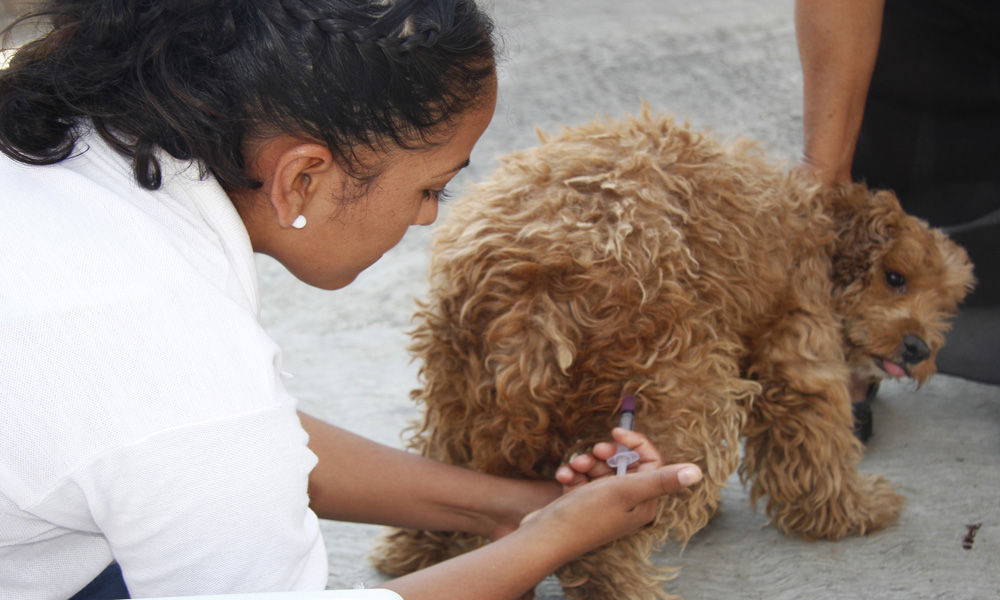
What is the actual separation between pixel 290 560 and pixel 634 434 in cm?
85

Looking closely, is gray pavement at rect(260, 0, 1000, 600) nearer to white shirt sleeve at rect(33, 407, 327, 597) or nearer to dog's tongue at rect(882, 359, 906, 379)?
dog's tongue at rect(882, 359, 906, 379)

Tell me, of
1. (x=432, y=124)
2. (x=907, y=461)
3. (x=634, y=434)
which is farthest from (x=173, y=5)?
(x=907, y=461)

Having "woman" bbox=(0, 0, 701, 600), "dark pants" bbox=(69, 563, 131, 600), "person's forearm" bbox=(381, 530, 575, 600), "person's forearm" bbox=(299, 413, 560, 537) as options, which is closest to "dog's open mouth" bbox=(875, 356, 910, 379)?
"person's forearm" bbox=(299, 413, 560, 537)

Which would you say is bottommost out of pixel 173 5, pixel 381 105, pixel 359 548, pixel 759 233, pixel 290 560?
pixel 359 548

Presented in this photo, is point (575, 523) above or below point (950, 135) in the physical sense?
below

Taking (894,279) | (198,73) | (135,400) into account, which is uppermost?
(198,73)

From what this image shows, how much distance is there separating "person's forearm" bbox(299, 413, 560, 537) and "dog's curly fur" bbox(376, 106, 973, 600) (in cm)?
7

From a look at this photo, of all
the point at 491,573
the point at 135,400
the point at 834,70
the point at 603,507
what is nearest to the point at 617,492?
the point at 603,507

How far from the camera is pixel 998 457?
112 inches

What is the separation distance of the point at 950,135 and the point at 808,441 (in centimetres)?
147

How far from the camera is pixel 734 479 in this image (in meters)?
2.99

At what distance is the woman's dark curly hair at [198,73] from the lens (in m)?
1.34

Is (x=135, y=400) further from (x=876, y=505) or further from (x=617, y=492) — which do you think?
(x=876, y=505)

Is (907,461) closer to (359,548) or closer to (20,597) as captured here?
(359,548)
